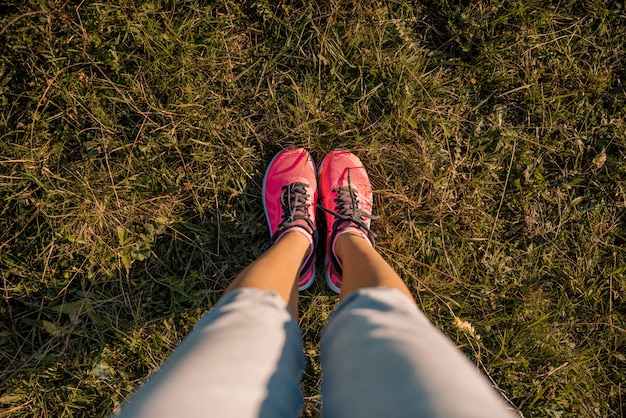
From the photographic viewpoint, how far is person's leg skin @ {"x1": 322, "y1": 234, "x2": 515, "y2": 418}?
35.0 inches

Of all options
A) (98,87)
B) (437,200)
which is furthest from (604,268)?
(98,87)

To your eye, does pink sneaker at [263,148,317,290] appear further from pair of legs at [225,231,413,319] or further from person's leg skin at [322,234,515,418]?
person's leg skin at [322,234,515,418]

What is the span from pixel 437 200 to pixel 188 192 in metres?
1.33

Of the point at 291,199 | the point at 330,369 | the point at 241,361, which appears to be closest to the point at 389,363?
the point at 330,369

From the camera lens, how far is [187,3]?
6.86 ft

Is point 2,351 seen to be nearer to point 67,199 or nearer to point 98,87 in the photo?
point 67,199

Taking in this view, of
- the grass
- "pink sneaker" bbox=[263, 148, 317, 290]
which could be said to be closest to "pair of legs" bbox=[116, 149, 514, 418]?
"pink sneaker" bbox=[263, 148, 317, 290]

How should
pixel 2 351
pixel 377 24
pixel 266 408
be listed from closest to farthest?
pixel 266 408 → pixel 2 351 → pixel 377 24

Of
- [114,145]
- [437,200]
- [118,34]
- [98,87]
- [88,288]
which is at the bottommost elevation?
[88,288]

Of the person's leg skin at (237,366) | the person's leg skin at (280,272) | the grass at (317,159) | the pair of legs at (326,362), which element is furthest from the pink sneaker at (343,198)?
the person's leg skin at (237,366)

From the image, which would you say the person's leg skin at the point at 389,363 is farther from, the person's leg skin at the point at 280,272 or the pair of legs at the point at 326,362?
the person's leg skin at the point at 280,272

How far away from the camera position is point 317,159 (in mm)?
2334

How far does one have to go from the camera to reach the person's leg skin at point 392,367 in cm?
89

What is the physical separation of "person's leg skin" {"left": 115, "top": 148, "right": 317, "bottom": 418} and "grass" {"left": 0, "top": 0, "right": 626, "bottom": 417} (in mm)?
786
